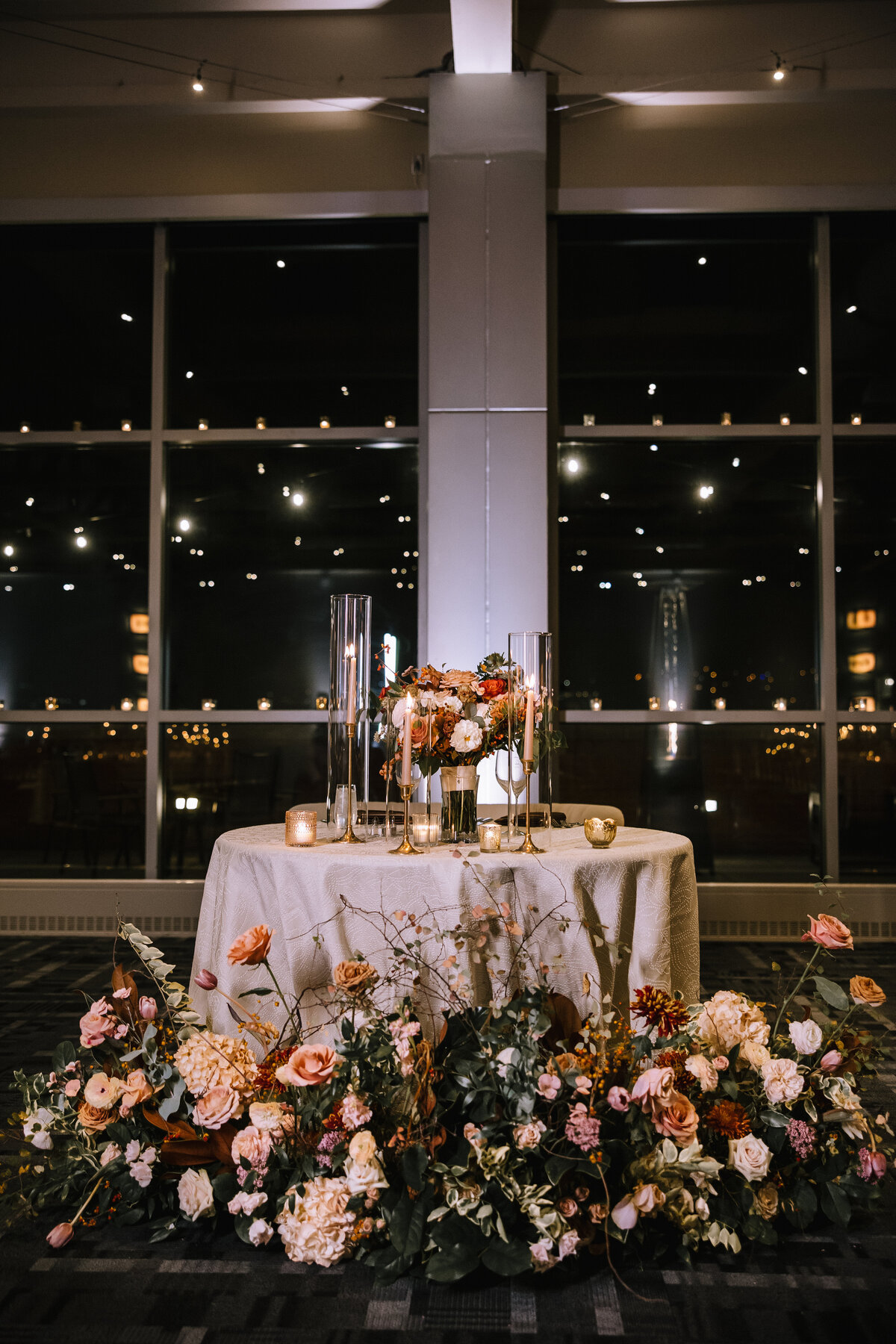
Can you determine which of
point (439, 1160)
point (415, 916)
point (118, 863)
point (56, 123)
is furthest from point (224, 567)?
point (439, 1160)

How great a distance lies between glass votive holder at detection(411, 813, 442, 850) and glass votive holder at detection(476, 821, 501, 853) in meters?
0.14

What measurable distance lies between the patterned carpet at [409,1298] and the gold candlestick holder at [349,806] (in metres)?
0.85

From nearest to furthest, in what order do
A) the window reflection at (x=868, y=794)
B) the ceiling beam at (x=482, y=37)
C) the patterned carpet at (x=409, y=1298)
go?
the patterned carpet at (x=409, y=1298), the ceiling beam at (x=482, y=37), the window reflection at (x=868, y=794)

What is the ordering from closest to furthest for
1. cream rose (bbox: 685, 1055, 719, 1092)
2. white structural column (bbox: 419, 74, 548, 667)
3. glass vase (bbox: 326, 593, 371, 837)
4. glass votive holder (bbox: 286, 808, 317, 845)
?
cream rose (bbox: 685, 1055, 719, 1092) < glass votive holder (bbox: 286, 808, 317, 845) < glass vase (bbox: 326, 593, 371, 837) < white structural column (bbox: 419, 74, 548, 667)

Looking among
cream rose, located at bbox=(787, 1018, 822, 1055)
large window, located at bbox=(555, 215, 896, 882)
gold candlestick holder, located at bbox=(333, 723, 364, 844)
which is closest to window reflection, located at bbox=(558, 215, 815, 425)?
large window, located at bbox=(555, 215, 896, 882)

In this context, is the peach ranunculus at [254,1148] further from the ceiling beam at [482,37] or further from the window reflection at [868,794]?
the ceiling beam at [482,37]

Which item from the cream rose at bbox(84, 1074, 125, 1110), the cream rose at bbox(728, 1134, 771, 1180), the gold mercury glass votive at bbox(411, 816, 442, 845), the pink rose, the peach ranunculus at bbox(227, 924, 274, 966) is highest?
the gold mercury glass votive at bbox(411, 816, 442, 845)

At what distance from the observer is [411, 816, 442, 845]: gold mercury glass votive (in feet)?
7.27

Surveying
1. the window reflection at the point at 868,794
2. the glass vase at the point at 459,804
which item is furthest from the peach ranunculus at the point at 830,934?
the window reflection at the point at 868,794

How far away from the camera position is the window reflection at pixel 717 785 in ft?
15.4

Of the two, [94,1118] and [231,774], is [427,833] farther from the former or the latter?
[231,774]

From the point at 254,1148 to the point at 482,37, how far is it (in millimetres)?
4438

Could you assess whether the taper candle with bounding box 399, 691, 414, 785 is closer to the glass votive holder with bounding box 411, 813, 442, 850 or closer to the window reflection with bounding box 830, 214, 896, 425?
the glass votive holder with bounding box 411, 813, 442, 850

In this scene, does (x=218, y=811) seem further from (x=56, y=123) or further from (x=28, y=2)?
(x=28, y=2)
